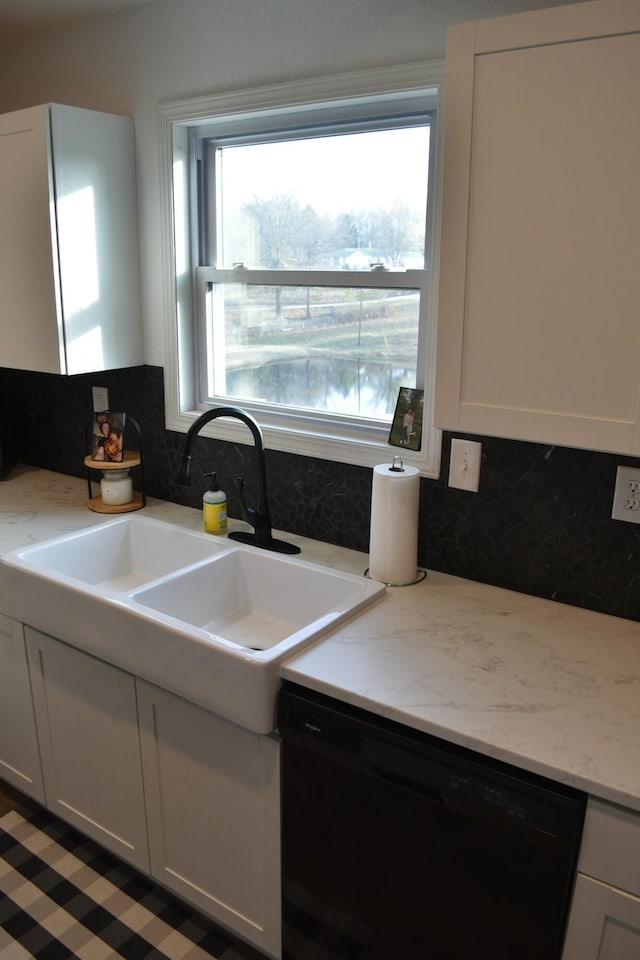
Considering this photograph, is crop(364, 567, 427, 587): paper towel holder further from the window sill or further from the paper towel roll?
the window sill

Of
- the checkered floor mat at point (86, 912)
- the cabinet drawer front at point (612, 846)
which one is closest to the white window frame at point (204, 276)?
the cabinet drawer front at point (612, 846)

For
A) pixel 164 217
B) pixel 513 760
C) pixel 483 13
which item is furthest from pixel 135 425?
pixel 513 760

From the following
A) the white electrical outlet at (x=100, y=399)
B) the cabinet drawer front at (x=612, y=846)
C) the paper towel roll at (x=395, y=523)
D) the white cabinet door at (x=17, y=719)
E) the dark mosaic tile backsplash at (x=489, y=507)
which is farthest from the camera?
the white electrical outlet at (x=100, y=399)

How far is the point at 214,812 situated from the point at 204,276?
1.58 m

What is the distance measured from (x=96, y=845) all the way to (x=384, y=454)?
4.59 ft

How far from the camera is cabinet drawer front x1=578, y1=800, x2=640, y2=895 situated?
3.86 ft

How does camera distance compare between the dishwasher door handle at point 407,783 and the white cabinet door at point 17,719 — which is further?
the white cabinet door at point 17,719

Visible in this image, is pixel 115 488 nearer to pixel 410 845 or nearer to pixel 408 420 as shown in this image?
pixel 408 420

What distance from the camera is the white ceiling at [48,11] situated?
7.40ft

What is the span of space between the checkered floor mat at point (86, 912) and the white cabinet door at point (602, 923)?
95 centimetres

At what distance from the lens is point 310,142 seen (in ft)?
7.00

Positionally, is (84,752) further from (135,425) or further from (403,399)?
(403,399)

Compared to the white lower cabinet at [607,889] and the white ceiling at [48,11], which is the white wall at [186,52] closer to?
the white ceiling at [48,11]

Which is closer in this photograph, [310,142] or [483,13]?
[483,13]
